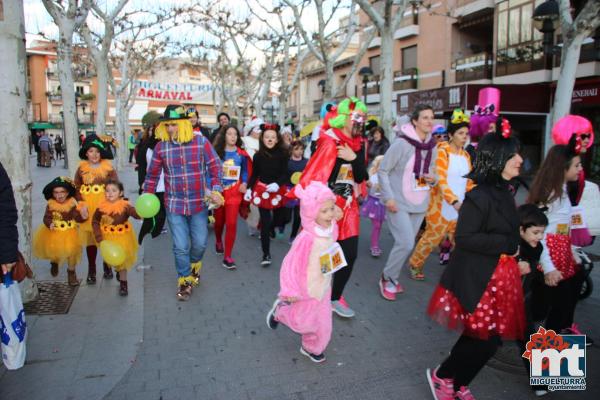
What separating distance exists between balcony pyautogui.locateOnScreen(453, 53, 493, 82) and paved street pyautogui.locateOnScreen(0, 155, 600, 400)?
18.3 metres

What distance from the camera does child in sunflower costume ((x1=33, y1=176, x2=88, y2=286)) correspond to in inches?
207

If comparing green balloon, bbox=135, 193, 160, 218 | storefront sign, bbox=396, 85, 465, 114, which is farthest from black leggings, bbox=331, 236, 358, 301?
storefront sign, bbox=396, 85, 465, 114

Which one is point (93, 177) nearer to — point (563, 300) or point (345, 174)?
point (345, 174)

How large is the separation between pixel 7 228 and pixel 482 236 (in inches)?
114

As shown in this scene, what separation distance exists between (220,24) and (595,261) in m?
18.3

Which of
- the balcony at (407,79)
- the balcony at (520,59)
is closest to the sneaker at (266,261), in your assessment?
the balcony at (520,59)

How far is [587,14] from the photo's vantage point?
7.73m

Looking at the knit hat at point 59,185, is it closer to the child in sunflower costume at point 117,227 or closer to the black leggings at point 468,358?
the child in sunflower costume at point 117,227

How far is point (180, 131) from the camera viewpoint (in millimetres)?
4961

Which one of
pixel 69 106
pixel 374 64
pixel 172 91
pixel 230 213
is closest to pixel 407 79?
pixel 374 64

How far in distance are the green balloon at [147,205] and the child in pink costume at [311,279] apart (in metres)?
1.85

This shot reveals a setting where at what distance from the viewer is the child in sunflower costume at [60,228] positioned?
526cm

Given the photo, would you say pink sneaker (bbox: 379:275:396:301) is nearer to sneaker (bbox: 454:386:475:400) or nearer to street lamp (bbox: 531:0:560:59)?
sneaker (bbox: 454:386:475:400)

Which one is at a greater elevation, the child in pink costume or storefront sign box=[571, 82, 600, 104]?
storefront sign box=[571, 82, 600, 104]
